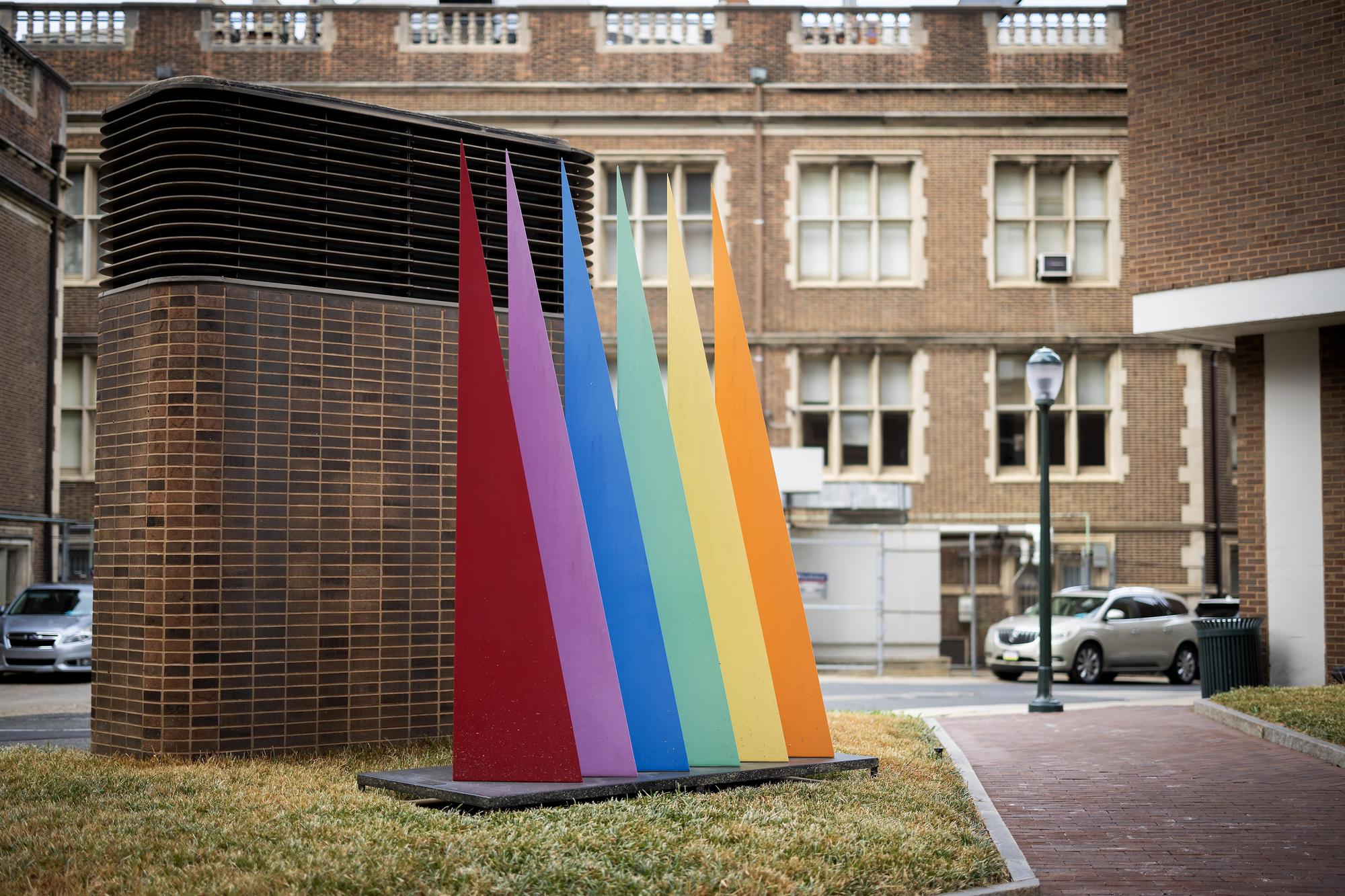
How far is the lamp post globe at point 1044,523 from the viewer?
58.7ft

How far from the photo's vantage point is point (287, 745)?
10359 mm

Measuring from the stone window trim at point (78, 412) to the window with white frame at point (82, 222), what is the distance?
1.73 meters

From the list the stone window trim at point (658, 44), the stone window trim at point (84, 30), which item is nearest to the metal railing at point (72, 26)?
the stone window trim at point (84, 30)

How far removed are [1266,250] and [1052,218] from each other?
40.7ft

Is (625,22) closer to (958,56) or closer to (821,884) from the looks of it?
(958,56)

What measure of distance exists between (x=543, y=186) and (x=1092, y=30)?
68.4 ft

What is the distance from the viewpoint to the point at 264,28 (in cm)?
2997

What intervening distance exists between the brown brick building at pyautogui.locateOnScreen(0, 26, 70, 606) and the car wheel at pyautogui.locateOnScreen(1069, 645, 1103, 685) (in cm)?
1813

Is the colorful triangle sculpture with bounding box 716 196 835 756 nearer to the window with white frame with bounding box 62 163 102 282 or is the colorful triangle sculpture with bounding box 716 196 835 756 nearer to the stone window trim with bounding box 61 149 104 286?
the stone window trim with bounding box 61 149 104 286

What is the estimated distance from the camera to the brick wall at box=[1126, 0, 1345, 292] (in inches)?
669

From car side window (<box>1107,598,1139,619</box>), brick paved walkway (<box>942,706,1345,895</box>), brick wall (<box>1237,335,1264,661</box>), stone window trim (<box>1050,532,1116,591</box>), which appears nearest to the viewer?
brick paved walkway (<box>942,706,1345,895</box>)

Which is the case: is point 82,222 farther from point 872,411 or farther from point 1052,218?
point 1052,218

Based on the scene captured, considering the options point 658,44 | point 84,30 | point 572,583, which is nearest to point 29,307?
point 84,30

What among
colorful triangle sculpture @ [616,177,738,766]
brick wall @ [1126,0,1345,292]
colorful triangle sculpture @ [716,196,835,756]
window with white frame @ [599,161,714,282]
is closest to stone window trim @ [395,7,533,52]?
window with white frame @ [599,161,714,282]
